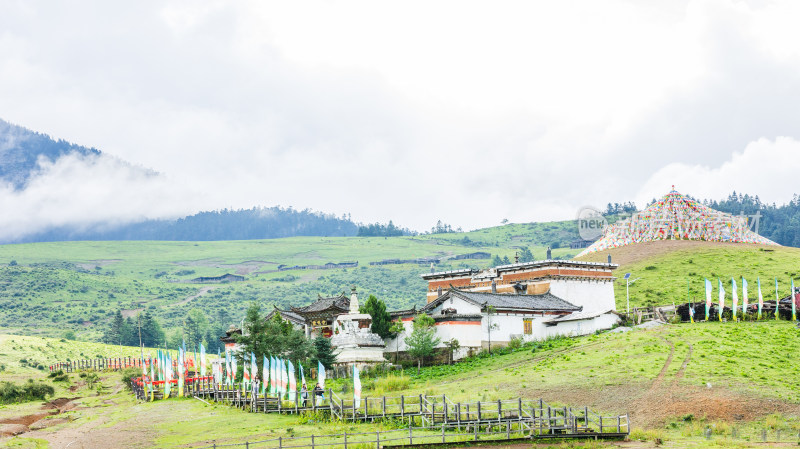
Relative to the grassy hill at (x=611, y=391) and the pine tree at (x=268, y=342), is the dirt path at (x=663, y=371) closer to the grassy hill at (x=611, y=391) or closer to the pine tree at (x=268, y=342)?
the grassy hill at (x=611, y=391)

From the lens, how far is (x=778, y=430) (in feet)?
163

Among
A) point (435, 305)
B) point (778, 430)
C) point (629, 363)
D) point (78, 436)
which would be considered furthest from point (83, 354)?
point (778, 430)

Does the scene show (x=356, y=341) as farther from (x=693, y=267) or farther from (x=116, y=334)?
(x=116, y=334)

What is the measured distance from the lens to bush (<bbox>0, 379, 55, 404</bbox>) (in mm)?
82750

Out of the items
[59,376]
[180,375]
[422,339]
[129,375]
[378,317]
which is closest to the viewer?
[180,375]

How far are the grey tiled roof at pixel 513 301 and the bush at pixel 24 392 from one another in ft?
110

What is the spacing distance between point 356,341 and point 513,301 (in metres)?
15.1

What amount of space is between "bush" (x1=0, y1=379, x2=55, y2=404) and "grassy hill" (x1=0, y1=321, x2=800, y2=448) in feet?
12.3

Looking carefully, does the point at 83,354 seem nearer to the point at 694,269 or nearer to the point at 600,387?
the point at 694,269

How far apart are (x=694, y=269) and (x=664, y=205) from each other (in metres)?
29.7

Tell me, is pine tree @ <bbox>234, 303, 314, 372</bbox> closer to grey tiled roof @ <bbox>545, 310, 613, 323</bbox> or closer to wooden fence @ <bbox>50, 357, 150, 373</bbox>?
grey tiled roof @ <bbox>545, 310, 613, 323</bbox>

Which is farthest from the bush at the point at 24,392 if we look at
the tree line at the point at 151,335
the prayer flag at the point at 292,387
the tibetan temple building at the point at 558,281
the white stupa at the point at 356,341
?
the tree line at the point at 151,335

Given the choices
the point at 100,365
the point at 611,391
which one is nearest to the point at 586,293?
the point at 611,391

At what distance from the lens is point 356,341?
77688 mm
